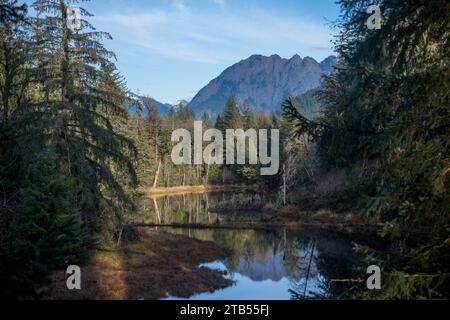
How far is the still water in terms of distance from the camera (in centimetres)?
1716

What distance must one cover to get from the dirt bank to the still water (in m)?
0.98

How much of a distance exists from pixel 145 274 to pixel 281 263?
791cm

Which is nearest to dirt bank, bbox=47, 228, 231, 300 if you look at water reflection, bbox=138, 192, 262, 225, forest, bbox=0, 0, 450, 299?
forest, bbox=0, 0, 450, 299

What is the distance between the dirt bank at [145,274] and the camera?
15.0 metres

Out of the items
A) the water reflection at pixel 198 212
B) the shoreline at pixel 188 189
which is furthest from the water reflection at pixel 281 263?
the shoreline at pixel 188 189

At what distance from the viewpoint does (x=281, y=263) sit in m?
22.7

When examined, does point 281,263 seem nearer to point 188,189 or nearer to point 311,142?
point 311,142

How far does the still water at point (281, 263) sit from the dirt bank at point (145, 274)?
0.98 meters

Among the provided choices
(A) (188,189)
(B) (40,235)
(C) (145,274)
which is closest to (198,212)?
(C) (145,274)

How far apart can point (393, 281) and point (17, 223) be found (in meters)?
10.1

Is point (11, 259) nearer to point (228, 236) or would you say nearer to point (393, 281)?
point (393, 281)

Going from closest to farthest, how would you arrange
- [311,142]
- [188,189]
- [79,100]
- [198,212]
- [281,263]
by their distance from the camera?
[311,142] → [79,100] → [281,263] → [198,212] → [188,189]

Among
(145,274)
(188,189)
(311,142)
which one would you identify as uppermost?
(311,142)

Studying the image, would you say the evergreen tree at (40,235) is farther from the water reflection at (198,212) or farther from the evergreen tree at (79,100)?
the water reflection at (198,212)
